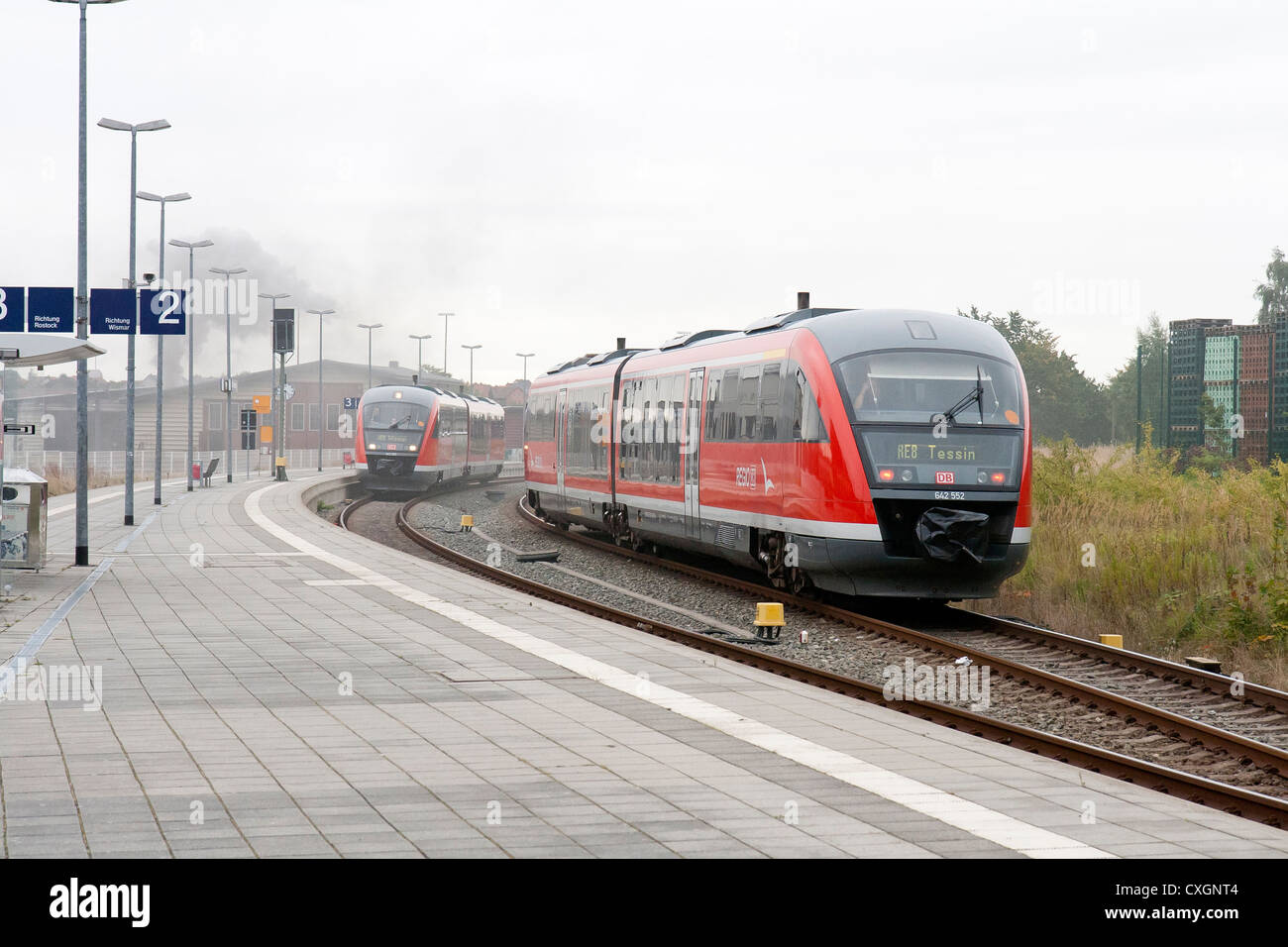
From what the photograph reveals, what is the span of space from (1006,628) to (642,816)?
906cm

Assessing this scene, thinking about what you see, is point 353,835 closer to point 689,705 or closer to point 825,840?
point 825,840

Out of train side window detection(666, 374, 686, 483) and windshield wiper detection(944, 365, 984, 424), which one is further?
train side window detection(666, 374, 686, 483)

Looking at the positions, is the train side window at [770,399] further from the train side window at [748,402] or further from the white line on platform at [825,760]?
the white line on platform at [825,760]

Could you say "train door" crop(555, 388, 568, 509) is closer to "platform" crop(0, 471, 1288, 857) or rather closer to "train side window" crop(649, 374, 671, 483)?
"train side window" crop(649, 374, 671, 483)

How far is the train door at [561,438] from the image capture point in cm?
2886

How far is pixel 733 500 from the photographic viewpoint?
59.7 ft

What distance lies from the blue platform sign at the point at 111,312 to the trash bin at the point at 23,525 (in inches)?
136

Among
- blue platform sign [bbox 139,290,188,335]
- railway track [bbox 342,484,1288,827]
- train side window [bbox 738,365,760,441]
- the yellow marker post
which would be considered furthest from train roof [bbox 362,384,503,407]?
the yellow marker post

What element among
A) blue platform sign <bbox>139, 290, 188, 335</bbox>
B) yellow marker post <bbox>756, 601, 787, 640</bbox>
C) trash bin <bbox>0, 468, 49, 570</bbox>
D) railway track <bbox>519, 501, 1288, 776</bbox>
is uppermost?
blue platform sign <bbox>139, 290, 188, 335</bbox>

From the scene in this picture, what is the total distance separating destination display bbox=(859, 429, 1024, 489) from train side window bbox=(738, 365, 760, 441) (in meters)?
2.83

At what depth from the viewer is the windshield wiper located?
15.1m

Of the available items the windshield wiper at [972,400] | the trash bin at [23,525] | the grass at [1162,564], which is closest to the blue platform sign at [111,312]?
the trash bin at [23,525]

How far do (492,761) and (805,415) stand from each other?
887cm
